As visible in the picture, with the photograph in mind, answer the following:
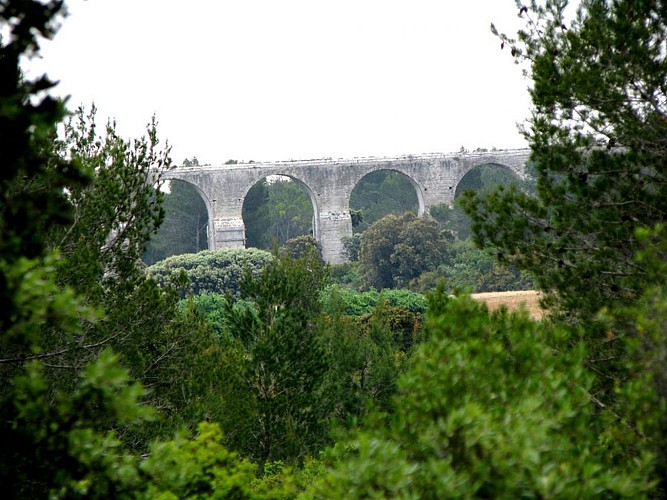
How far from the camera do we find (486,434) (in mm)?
3234

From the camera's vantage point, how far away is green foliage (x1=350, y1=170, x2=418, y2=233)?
62.2 meters

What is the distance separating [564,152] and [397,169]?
4056 centimetres

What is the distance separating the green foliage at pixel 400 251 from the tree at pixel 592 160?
27.5 meters

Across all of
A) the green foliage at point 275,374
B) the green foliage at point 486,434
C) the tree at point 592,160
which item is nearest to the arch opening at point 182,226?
the green foliage at point 275,374

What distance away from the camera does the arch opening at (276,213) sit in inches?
2066

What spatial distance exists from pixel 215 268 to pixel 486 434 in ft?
105

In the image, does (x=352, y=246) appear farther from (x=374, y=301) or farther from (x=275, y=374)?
(x=275, y=374)

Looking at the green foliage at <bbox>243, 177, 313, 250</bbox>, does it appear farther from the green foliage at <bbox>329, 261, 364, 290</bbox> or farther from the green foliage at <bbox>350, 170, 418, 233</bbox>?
the green foliage at <bbox>329, 261, 364, 290</bbox>

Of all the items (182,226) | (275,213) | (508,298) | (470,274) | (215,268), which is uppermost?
(275,213)

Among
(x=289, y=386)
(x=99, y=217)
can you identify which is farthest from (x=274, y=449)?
(x=99, y=217)

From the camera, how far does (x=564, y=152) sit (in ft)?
25.5

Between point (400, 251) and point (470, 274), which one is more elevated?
point (400, 251)

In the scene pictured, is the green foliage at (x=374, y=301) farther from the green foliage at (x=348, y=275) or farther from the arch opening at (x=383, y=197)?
the arch opening at (x=383, y=197)

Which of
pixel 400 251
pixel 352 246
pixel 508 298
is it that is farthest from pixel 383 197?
pixel 508 298
